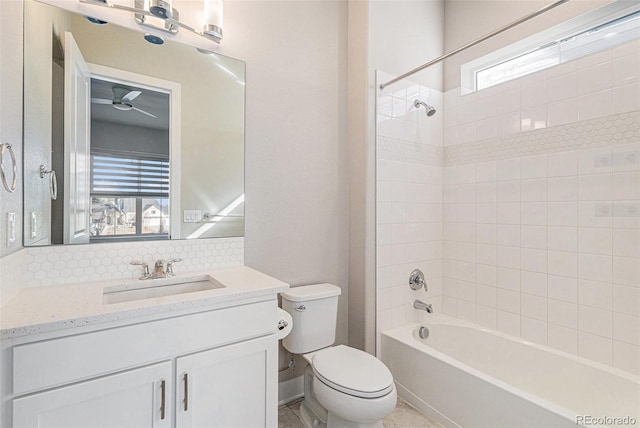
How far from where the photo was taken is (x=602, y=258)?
1.73 metres

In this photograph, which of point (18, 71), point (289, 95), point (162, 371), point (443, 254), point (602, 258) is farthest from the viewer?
point (443, 254)

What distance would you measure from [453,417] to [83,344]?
1778mm

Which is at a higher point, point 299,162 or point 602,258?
point 299,162

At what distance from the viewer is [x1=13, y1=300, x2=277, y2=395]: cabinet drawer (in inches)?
36.0

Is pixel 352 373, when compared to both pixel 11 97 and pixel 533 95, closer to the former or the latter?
pixel 11 97

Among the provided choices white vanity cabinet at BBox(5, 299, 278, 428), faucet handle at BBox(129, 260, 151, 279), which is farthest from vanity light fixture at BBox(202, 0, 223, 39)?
white vanity cabinet at BBox(5, 299, 278, 428)

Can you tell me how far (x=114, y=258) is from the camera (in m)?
1.46

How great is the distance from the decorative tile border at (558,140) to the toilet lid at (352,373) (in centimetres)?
159

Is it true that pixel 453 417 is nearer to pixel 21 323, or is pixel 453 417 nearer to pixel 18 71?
pixel 21 323

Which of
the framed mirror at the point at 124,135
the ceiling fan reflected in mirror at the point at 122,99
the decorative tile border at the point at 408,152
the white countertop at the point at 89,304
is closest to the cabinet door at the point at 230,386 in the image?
the white countertop at the point at 89,304

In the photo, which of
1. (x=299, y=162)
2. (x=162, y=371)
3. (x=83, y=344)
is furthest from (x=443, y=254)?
(x=83, y=344)

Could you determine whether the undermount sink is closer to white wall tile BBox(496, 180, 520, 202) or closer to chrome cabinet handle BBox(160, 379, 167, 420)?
chrome cabinet handle BBox(160, 379, 167, 420)

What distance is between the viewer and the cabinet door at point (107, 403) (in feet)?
3.02

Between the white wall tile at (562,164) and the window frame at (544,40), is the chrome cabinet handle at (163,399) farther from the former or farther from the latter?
the window frame at (544,40)
